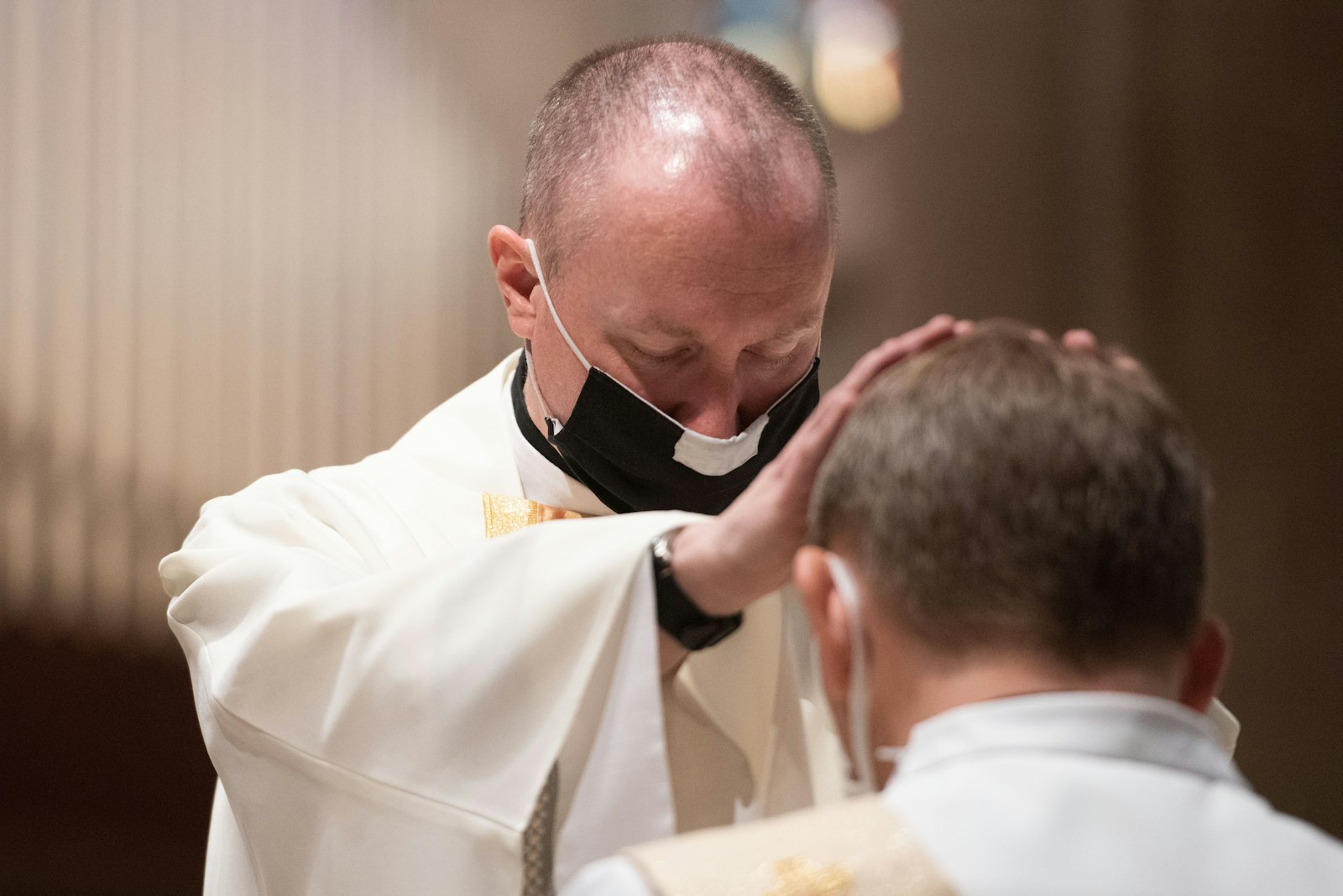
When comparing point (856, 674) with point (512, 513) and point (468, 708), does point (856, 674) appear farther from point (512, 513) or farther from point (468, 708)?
point (512, 513)

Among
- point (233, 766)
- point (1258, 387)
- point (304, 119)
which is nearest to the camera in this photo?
point (233, 766)

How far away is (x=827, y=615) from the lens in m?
1.38

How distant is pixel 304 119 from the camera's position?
4551 mm

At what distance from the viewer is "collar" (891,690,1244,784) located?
3.98 feet

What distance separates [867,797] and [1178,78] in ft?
15.1

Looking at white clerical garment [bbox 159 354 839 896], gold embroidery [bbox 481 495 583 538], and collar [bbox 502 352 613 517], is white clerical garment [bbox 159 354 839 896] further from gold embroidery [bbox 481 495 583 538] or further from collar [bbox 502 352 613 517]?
collar [bbox 502 352 613 517]

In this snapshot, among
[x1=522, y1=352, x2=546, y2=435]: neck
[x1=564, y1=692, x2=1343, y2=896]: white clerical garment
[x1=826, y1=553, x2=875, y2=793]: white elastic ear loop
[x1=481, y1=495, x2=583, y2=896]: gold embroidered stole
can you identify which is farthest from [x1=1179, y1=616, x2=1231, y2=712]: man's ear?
[x1=522, y1=352, x2=546, y2=435]: neck

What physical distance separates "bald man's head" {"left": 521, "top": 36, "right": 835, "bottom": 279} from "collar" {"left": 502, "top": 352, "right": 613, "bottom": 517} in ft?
0.97

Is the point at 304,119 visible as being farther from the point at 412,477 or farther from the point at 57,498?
the point at 412,477

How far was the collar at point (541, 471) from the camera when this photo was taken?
249 cm

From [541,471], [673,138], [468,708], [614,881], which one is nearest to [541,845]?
[468,708]

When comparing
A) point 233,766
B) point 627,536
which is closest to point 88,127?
point 233,766

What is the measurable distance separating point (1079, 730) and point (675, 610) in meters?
0.57

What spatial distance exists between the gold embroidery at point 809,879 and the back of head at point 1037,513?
231mm
